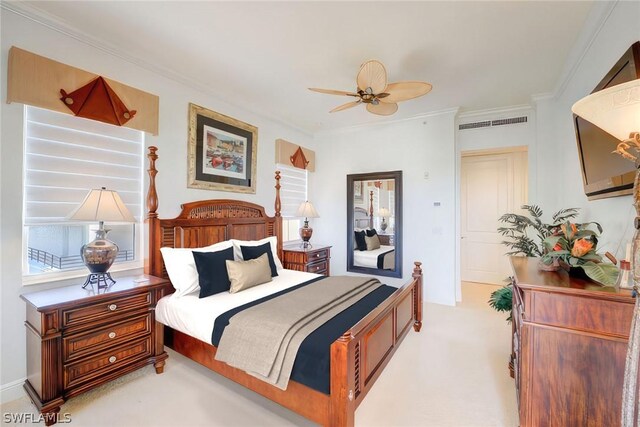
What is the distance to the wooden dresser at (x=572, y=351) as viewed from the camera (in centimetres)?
133

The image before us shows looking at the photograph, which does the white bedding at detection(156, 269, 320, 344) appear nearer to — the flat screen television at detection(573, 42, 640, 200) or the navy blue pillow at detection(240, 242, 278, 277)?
the navy blue pillow at detection(240, 242, 278, 277)

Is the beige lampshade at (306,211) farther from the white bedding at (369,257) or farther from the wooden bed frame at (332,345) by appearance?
the white bedding at (369,257)

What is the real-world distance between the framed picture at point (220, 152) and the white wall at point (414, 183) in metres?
1.75

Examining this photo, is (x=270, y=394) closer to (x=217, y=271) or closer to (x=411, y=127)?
(x=217, y=271)

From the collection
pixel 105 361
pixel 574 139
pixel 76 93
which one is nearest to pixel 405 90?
pixel 574 139

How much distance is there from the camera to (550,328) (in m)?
1.47

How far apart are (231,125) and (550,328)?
382 centimetres

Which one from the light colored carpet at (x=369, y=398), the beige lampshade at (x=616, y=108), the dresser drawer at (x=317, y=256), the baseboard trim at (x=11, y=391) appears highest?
the beige lampshade at (x=616, y=108)

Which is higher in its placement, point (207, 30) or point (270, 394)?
point (207, 30)

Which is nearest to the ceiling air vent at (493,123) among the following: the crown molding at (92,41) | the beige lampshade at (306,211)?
the beige lampshade at (306,211)

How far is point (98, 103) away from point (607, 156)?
157 inches

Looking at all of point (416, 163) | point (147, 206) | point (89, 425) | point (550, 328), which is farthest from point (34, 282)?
point (416, 163)

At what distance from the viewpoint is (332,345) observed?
1563 mm

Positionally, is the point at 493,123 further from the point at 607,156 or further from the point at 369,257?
the point at 369,257
